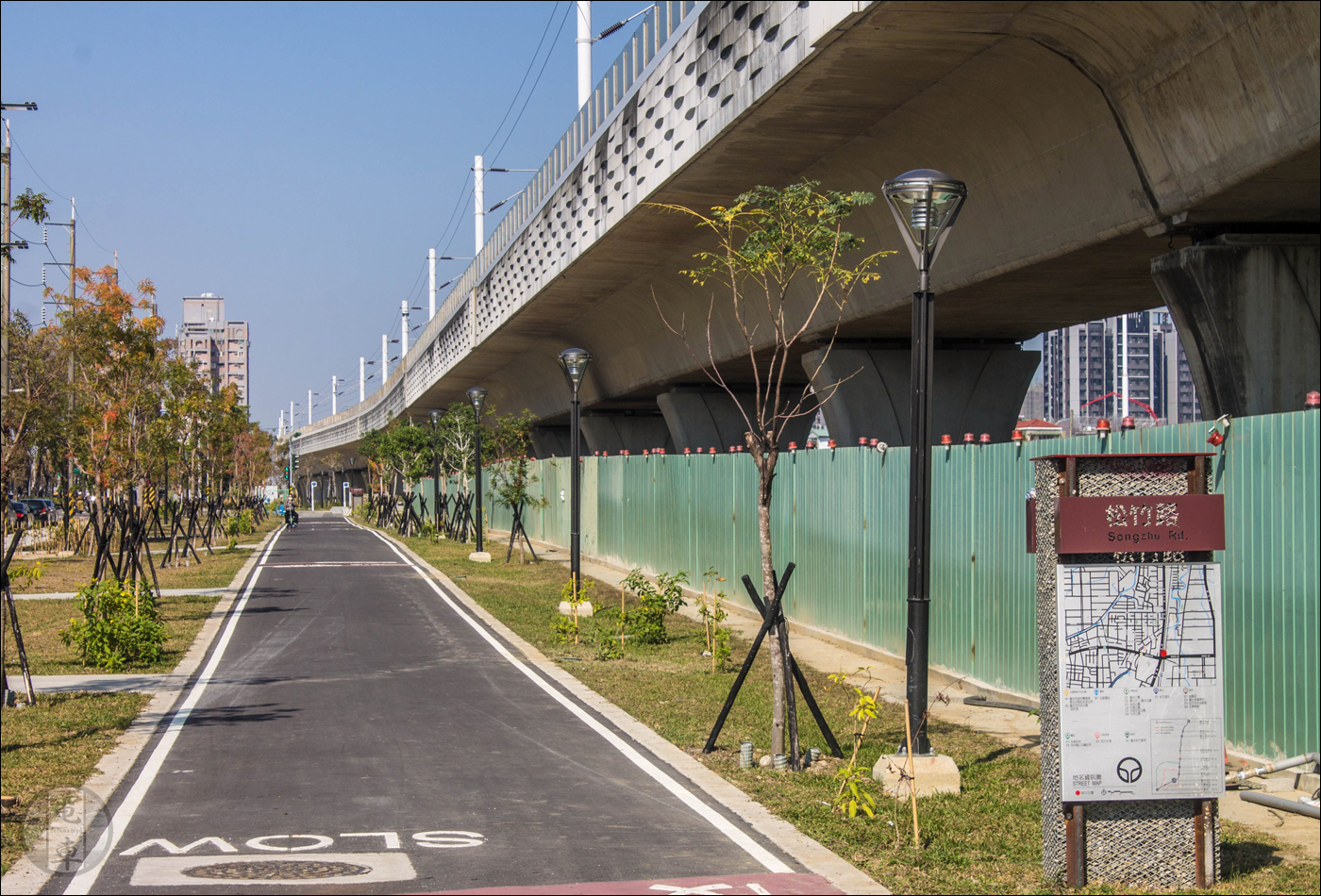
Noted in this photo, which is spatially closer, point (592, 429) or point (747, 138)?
point (747, 138)

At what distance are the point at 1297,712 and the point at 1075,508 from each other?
2.92 m

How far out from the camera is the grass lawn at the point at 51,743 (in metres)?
8.01

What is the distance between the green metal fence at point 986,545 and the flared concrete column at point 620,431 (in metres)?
20.1

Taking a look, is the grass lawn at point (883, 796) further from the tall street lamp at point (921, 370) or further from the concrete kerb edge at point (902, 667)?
the tall street lamp at point (921, 370)

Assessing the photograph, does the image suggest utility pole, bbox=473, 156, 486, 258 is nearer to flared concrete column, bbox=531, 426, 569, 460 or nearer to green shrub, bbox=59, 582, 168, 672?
flared concrete column, bbox=531, 426, 569, 460

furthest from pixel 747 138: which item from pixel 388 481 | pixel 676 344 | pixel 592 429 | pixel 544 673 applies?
pixel 388 481

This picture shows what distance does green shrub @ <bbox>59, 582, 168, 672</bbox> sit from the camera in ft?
49.5

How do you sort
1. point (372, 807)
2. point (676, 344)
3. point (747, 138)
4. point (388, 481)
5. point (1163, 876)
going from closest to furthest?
1. point (1163, 876)
2. point (372, 807)
3. point (747, 138)
4. point (676, 344)
5. point (388, 481)

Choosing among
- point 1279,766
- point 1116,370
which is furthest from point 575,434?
point 1116,370

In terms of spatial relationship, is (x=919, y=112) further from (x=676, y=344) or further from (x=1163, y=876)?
(x=676, y=344)

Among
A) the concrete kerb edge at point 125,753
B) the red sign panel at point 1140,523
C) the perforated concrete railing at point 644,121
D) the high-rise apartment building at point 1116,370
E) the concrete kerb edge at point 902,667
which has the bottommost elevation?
the concrete kerb edge at point 125,753

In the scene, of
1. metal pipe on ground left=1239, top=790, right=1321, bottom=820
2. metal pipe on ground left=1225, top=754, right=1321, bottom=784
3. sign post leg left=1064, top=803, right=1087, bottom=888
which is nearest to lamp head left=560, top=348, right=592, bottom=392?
metal pipe on ground left=1225, top=754, right=1321, bottom=784

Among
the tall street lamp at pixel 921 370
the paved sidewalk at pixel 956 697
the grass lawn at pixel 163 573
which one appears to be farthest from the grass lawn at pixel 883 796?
the grass lawn at pixel 163 573

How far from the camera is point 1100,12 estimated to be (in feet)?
38.7
